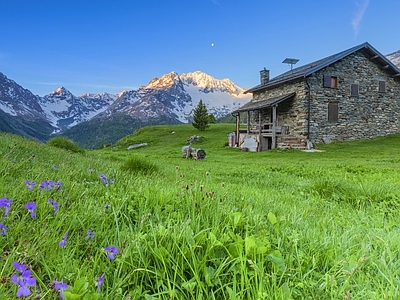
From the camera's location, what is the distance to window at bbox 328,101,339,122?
985 inches

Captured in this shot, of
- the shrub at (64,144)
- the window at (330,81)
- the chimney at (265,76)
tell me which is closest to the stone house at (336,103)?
the window at (330,81)

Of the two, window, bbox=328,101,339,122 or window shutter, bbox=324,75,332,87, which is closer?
window shutter, bbox=324,75,332,87

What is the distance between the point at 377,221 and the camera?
2.97 meters

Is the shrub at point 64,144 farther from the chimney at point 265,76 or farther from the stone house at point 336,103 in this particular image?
the chimney at point 265,76

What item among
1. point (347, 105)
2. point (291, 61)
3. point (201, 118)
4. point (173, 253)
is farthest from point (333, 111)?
point (201, 118)

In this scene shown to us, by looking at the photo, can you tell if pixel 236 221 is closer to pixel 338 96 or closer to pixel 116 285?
pixel 116 285

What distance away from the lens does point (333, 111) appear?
25.2 metres

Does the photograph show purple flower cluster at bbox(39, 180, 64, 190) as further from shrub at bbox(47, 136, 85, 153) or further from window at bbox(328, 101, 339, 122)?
window at bbox(328, 101, 339, 122)

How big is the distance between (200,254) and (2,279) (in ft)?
3.07

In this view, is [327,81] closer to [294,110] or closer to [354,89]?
[354,89]

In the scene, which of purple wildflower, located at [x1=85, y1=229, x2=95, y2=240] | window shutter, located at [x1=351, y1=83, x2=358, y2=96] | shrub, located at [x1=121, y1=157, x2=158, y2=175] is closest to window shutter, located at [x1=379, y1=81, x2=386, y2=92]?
window shutter, located at [x1=351, y1=83, x2=358, y2=96]

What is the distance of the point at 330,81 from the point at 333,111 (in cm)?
278

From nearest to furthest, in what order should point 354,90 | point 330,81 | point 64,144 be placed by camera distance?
point 64,144 → point 330,81 → point 354,90

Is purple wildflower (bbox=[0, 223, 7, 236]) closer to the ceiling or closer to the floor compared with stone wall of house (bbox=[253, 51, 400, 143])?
closer to the floor
